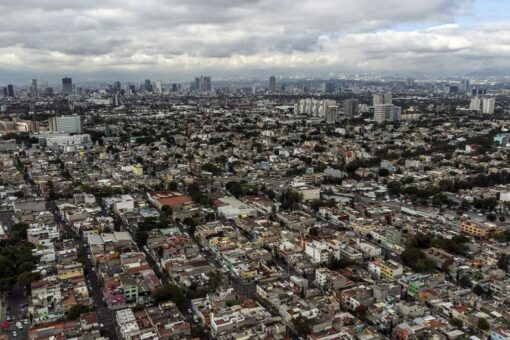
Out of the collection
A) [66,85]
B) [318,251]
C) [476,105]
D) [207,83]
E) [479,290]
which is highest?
[207,83]

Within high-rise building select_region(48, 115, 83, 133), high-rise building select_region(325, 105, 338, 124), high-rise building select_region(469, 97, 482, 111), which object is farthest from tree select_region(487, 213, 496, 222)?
high-rise building select_region(469, 97, 482, 111)

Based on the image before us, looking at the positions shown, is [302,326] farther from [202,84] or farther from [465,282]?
[202,84]

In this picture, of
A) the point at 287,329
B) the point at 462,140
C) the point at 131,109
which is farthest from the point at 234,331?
the point at 131,109

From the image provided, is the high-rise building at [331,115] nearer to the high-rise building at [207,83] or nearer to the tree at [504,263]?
the tree at [504,263]

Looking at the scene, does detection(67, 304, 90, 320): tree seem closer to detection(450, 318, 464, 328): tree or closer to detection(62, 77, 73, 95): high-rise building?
detection(450, 318, 464, 328): tree

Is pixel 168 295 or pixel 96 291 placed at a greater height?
pixel 168 295

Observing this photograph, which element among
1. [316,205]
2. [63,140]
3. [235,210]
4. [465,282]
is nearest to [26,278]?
[235,210]

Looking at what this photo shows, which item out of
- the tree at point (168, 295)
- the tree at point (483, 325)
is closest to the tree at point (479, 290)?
the tree at point (483, 325)
